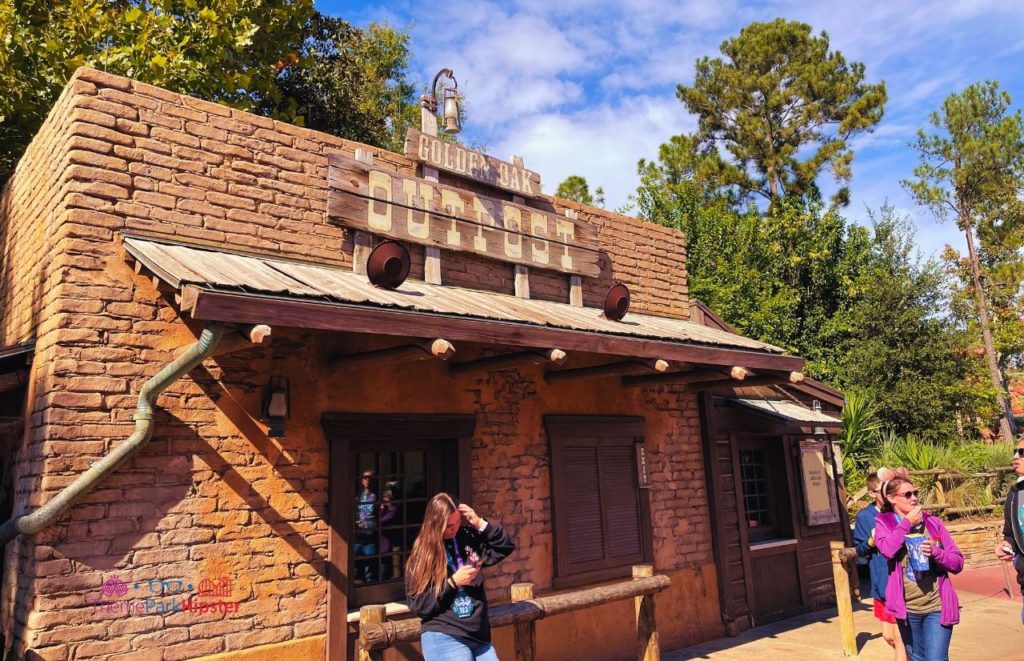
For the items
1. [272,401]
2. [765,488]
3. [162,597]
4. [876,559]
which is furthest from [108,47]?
[876,559]

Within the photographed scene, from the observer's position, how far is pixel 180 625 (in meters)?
4.68

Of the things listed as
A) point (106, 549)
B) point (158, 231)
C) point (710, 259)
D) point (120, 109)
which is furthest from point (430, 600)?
point (710, 259)

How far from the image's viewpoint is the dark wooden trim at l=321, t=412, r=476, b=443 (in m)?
5.66

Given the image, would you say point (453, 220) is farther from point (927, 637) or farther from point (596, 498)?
point (927, 637)

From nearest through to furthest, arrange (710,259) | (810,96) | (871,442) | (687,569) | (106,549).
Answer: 1. (106,549)
2. (687,569)
3. (871,442)
4. (710,259)
5. (810,96)

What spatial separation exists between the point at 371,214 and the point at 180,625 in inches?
144

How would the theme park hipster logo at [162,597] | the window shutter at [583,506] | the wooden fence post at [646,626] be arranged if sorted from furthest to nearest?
the window shutter at [583,506]
the wooden fence post at [646,626]
the theme park hipster logo at [162,597]

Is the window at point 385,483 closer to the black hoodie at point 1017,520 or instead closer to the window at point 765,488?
the black hoodie at point 1017,520

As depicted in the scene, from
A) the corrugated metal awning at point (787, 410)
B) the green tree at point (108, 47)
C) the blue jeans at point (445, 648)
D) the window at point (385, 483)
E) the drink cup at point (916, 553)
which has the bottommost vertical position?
the blue jeans at point (445, 648)

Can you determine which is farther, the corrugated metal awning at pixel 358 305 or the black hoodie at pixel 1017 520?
the black hoodie at pixel 1017 520

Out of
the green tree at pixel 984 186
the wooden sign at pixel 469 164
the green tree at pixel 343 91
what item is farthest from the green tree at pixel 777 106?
the wooden sign at pixel 469 164

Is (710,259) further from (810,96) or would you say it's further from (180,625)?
(180,625)

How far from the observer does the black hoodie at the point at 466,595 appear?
12.8 ft

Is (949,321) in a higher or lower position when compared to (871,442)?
higher
